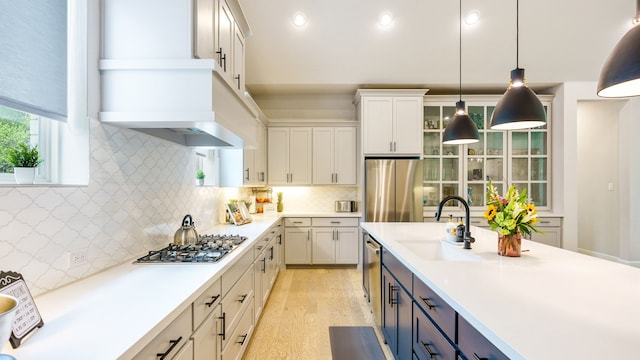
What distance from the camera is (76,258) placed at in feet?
4.66

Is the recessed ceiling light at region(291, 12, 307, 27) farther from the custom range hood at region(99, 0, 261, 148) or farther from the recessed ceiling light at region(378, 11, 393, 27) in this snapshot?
the custom range hood at region(99, 0, 261, 148)

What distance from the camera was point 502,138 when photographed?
180 inches

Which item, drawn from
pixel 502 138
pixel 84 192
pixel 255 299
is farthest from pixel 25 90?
pixel 502 138

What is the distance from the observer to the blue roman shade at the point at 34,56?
3.73 feet

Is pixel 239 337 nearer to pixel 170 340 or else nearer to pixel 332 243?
pixel 170 340

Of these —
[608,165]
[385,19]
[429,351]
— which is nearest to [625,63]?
[429,351]

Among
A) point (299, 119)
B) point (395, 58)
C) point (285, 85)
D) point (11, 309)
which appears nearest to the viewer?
point (11, 309)

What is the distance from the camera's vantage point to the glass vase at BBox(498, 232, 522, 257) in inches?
66.6

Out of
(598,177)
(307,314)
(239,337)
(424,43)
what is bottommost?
(307,314)

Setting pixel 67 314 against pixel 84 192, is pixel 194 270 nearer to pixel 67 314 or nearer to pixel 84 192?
pixel 67 314

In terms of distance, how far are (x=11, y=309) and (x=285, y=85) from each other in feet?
13.6

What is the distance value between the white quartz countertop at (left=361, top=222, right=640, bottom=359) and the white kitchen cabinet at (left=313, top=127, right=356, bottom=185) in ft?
9.61

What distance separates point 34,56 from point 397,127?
395 centimetres

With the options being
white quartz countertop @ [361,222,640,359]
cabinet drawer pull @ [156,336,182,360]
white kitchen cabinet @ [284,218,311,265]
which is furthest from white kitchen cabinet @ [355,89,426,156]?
Answer: cabinet drawer pull @ [156,336,182,360]
